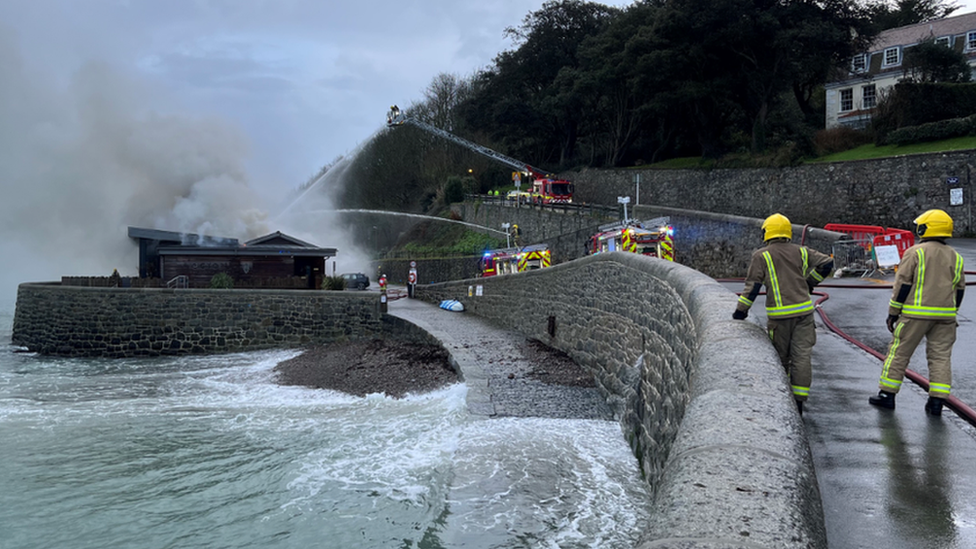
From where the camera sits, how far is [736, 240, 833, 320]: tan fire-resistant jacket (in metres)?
6.41

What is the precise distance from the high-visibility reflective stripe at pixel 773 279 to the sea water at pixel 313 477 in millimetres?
2448

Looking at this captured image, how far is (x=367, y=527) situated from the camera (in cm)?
889

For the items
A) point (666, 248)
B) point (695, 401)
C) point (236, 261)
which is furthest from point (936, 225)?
point (236, 261)

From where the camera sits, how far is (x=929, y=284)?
636 cm

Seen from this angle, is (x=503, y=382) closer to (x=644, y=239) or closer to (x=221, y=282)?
(x=644, y=239)

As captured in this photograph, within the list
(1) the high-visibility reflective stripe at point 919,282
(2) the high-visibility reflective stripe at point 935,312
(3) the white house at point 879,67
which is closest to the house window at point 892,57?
(3) the white house at point 879,67

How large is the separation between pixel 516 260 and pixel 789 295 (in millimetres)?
24766

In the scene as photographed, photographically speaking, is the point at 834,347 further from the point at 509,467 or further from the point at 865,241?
the point at 865,241

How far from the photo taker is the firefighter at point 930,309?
6301mm

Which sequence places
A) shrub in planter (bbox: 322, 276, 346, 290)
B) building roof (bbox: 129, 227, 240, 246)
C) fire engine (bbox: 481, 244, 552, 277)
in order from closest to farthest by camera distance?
fire engine (bbox: 481, 244, 552, 277)
shrub in planter (bbox: 322, 276, 346, 290)
building roof (bbox: 129, 227, 240, 246)

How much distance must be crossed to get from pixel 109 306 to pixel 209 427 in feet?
55.8

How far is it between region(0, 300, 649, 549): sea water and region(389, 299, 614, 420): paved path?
49 cm

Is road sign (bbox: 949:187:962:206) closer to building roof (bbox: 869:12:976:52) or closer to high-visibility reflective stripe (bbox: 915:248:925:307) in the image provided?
building roof (bbox: 869:12:976:52)

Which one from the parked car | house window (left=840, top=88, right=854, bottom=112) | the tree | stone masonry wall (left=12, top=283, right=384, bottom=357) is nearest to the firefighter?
stone masonry wall (left=12, top=283, right=384, bottom=357)
